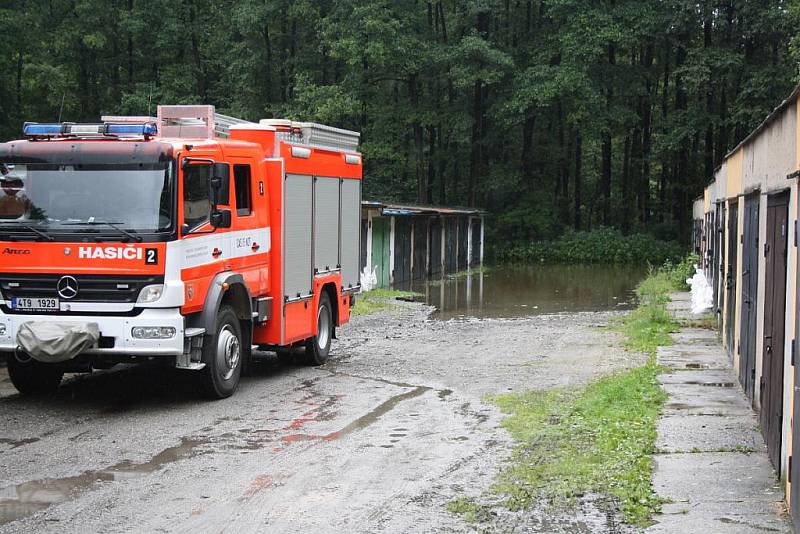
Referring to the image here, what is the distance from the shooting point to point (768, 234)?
9.20 meters

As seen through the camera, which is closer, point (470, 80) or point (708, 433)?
point (708, 433)

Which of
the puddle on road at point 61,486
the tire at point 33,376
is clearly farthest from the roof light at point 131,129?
the puddle on road at point 61,486

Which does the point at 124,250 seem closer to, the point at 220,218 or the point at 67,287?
the point at 67,287

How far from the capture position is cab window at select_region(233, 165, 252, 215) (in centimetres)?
1249

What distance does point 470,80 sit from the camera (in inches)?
1959

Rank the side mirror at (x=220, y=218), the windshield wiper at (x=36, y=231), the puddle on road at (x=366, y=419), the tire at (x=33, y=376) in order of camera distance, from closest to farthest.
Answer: the puddle on road at (x=366, y=419)
the windshield wiper at (x=36, y=231)
the side mirror at (x=220, y=218)
the tire at (x=33, y=376)

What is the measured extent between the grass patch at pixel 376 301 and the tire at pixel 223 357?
11.1 meters

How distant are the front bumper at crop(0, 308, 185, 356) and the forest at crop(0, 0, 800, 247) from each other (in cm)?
3856

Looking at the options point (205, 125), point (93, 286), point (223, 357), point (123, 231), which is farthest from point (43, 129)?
point (223, 357)

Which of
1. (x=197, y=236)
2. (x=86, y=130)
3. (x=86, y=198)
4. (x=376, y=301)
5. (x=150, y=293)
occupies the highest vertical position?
(x=86, y=130)

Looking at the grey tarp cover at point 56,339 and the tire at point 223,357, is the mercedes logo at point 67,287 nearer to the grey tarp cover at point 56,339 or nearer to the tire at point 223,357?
the grey tarp cover at point 56,339

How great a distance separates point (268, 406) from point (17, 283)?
10.2 feet

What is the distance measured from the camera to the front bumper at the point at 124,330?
10805 mm

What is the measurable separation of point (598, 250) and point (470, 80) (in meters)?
10.6
